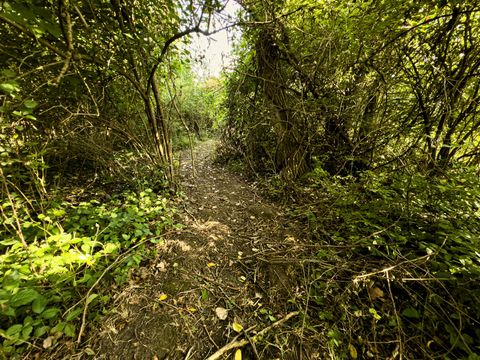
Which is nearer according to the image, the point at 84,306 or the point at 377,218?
the point at 84,306

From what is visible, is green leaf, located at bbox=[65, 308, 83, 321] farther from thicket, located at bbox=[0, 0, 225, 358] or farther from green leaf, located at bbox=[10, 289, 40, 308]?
green leaf, located at bbox=[10, 289, 40, 308]

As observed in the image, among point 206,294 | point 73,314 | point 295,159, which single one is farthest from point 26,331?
point 295,159

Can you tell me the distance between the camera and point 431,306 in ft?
4.44

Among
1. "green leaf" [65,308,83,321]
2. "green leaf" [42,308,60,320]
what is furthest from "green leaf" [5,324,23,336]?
"green leaf" [65,308,83,321]

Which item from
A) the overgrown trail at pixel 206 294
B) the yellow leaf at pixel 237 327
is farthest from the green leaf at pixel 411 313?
the yellow leaf at pixel 237 327

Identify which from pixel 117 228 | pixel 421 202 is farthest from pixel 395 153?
pixel 117 228

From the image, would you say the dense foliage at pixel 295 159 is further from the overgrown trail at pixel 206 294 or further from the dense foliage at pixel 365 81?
the overgrown trail at pixel 206 294

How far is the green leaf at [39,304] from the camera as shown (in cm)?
119

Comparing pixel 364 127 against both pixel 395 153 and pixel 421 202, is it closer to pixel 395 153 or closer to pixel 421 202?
pixel 395 153

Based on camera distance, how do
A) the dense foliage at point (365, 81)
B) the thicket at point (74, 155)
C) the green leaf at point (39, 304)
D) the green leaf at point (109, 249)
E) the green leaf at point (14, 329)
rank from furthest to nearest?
the dense foliage at point (365, 81) < the green leaf at point (109, 249) < the thicket at point (74, 155) < the green leaf at point (39, 304) < the green leaf at point (14, 329)

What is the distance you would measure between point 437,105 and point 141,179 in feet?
15.4

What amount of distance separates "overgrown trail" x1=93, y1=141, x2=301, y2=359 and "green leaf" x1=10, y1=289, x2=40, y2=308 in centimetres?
51

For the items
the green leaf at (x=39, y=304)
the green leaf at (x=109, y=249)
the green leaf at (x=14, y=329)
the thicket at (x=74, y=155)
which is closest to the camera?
the green leaf at (x=14, y=329)

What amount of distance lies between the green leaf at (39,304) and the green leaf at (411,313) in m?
2.59
